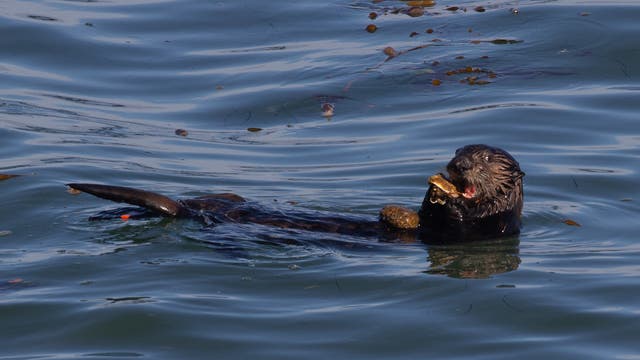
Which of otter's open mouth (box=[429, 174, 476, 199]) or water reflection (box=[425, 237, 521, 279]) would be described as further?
otter's open mouth (box=[429, 174, 476, 199])

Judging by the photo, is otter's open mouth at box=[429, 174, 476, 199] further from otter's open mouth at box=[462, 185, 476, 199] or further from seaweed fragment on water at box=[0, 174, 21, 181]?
seaweed fragment on water at box=[0, 174, 21, 181]

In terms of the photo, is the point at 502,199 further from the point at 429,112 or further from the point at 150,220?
the point at 429,112

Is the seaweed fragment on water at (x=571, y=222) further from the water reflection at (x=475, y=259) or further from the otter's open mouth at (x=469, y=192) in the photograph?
the otter's open mouth at (x=469, y=192)

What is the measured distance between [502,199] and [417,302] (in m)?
1.21

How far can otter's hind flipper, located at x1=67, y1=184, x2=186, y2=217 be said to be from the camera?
734 centimetres

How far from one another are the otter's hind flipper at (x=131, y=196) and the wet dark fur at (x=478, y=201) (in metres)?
1.41

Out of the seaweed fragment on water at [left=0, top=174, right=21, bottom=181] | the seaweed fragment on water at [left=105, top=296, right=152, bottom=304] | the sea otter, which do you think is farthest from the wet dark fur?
the seaweed fragment on water at [left=0, top=174, right=21, bottom=181]

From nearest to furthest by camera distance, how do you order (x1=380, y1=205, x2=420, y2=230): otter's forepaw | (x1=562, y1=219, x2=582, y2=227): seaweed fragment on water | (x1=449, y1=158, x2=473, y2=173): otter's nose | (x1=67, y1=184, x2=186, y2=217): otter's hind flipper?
(x1=67, y1=184, x2=186, y2=217): otter's hind flipper
(x1=449, y1=158, x2=473, y2=173): otter's nose
(x1=380, y1=205, x2=420, y2=230): otter's forepaw
(x1=562, y1=219, x2=582, y2=227): seaweed fragment on water

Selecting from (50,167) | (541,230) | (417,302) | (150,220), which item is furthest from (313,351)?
(50,167)

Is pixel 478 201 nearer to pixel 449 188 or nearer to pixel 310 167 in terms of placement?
pixel 449 188

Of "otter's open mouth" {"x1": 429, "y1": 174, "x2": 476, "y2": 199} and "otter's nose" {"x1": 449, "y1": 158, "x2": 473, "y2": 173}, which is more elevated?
"otter's nose" {"x1": 449, "y1": 158, "x2": 473, "y2": 173}

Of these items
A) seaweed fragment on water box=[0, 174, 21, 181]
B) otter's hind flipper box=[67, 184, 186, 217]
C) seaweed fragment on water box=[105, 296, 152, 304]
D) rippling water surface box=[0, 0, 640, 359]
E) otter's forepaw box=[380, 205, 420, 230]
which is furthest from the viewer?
→ seaweed fragment on water box=[0, 174, 21, 181]

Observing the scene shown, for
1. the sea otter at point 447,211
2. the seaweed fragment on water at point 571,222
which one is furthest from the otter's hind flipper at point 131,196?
the seaweed fragment on water at point 571,222

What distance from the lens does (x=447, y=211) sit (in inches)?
302
